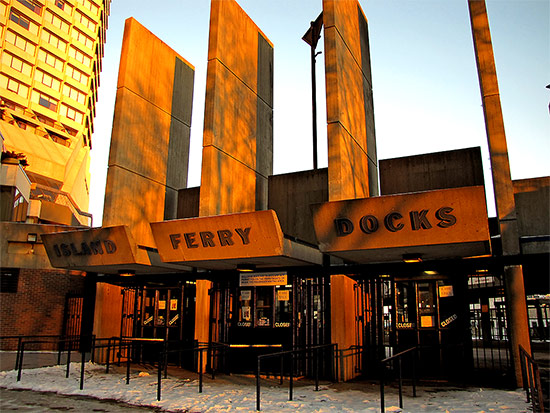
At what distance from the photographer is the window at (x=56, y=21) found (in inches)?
2372

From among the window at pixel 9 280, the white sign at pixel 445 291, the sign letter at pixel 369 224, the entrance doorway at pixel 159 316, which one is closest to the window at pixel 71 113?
the window at pixel 9 280

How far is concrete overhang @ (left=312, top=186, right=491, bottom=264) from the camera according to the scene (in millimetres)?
8625

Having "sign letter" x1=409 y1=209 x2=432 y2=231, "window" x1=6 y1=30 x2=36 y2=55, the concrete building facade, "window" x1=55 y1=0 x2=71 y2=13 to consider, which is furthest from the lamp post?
"window" x1=55 y1=0 x2=71 y2=13

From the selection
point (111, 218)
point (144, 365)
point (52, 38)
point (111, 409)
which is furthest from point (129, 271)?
point (52, 38)

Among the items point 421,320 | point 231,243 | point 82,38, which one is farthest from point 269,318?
point 82,38

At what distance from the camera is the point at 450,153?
1309 centimetres

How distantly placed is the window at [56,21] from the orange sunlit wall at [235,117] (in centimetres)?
5667

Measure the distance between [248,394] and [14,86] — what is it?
2322 inches

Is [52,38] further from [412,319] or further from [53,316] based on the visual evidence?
[412,319]

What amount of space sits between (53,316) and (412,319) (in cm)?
1470

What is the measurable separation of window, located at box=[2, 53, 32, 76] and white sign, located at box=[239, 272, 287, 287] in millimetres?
55835

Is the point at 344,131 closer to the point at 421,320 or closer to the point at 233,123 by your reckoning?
the point at 233,123

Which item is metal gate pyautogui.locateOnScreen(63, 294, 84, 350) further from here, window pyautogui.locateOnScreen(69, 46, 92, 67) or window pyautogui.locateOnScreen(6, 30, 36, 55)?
window pyautogui.locateOnScreen(69, 46, 92, 67)

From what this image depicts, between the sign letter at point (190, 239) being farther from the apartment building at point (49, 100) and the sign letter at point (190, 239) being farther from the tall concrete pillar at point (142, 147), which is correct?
the apartment building at point (49, 100)
